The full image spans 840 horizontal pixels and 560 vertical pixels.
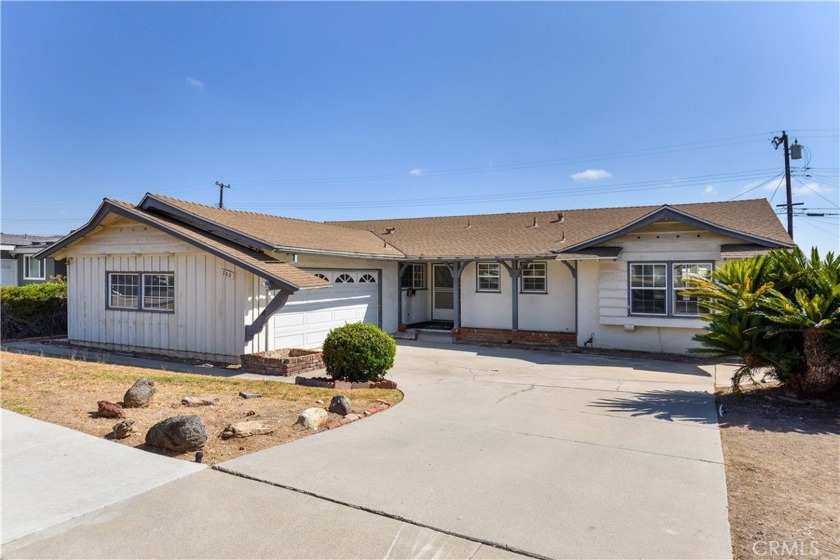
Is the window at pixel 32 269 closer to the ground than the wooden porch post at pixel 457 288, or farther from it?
farther from it

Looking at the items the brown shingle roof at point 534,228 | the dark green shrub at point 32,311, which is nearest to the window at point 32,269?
the dark green shrub at point 32,311

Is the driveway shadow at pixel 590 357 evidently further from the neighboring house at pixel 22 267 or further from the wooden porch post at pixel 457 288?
the neighboring house at pixel 22 267

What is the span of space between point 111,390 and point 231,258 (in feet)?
12.0

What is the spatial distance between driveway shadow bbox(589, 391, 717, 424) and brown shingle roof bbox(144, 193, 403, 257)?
7.96m

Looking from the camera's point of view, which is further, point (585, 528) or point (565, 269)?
point (565, 269)

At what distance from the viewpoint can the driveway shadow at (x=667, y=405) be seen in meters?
7.17

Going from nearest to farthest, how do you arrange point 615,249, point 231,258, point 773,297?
point 773,297
point 231,258
point 615,249

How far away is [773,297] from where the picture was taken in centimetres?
805

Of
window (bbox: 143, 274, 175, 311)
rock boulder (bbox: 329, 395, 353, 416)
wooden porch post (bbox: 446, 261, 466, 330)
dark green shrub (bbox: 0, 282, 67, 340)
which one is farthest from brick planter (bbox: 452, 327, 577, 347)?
dark green shrub (bbox: 0, 282, 67, 340)

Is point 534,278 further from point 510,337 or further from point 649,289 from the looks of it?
point 649,289

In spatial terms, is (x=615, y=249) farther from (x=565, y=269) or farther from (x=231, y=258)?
(x=231, y=258)

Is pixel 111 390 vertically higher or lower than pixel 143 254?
lower

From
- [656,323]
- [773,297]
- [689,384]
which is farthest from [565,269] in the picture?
[773,297]

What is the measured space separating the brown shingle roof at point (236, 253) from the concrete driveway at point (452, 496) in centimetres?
476
